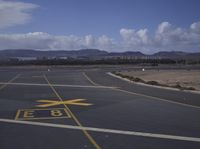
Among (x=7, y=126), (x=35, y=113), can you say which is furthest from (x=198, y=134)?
(x=35, y=113)

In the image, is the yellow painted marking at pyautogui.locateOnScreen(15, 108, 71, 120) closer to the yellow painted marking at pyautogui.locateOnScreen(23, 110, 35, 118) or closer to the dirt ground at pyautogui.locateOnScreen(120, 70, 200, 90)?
the yellow painted marking at pyautogui.locateOnScreen(23, 110, 35, 118)

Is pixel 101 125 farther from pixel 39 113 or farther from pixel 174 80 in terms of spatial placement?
pixel 174 80

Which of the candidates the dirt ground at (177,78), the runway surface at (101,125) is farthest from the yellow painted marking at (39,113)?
the dirt ground at (177,78)

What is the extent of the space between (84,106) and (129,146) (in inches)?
330

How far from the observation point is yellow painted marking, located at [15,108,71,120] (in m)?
14.2

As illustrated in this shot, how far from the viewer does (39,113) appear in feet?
50.2

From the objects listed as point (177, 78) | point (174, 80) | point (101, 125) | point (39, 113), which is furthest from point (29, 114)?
point (177, 78)

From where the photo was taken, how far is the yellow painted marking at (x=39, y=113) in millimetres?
14156

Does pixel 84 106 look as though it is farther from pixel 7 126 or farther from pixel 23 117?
pixel 7 126

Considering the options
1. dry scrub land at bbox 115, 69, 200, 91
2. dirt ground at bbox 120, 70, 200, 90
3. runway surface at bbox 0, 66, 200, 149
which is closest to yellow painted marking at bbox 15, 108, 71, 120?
runway surface at bbox 0, 66, 200, 149

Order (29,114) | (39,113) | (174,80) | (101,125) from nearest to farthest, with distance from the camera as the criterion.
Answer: (101,125)
(29,114)
(39,113)
(174,80)

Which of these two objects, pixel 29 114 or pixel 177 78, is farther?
pixel 177 78

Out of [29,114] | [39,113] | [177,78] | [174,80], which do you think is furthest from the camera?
[177,78]

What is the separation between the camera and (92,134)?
10.7m
